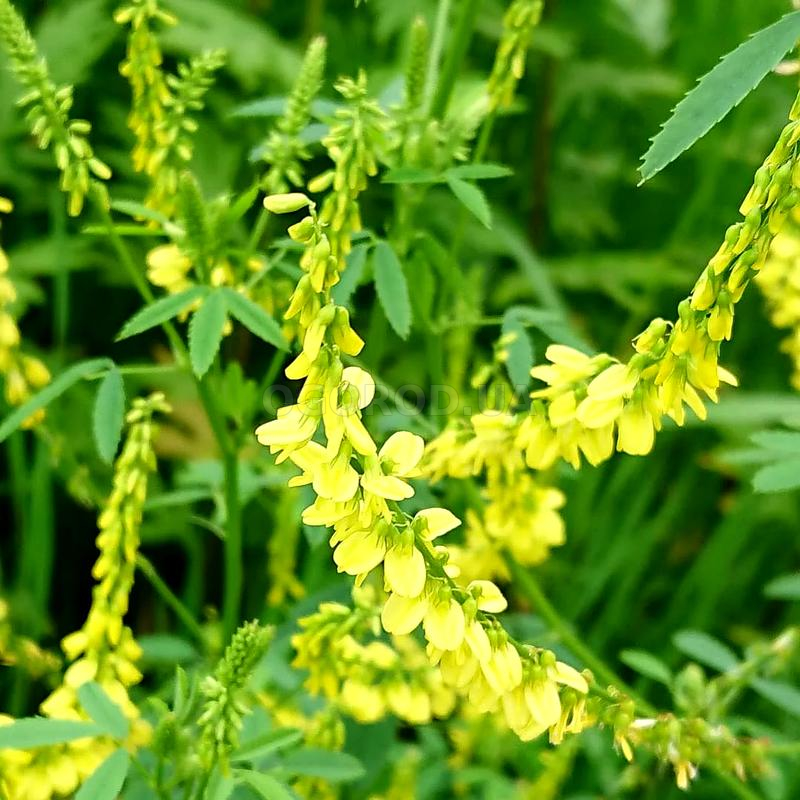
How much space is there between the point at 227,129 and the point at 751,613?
62.1 inches

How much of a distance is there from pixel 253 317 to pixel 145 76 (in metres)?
0.29

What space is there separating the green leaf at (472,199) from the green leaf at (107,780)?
0.54 meters

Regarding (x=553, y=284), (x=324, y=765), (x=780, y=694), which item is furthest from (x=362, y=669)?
(x=553, y=284)

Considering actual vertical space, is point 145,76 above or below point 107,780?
above

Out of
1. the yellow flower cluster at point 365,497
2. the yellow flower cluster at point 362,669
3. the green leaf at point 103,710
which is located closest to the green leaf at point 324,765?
the yellow flower cluster at point 362,669

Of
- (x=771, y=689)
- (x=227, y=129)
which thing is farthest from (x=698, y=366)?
(x=227, y=129)

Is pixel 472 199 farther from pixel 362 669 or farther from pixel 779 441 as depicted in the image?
pixel 362 669

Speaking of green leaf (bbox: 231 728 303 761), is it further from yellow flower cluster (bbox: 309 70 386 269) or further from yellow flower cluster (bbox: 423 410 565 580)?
yellow flower cluster (bbox: 309 70 386 269)

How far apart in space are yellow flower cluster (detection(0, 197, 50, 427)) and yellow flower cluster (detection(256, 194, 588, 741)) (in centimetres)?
48

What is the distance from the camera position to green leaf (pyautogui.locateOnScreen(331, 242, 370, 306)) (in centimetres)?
97

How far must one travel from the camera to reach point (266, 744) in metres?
0.96

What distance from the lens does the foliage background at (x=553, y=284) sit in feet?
6.77

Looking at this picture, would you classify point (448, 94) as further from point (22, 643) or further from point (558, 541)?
point (22, 643)

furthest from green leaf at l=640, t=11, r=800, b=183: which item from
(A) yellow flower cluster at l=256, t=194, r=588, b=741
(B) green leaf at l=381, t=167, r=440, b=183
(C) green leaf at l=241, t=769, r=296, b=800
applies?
(C) green leaf at l=241, t=769, r=296, b=800
